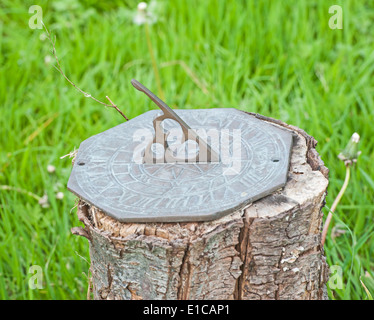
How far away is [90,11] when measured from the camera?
392cm

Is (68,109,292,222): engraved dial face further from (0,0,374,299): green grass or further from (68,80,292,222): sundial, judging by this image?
(0,0,374,299): green grass

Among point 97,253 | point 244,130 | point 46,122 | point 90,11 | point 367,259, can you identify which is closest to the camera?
point 97,253

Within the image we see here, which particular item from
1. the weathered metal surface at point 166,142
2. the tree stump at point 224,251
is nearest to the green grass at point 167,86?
the tree stump at point 224,251

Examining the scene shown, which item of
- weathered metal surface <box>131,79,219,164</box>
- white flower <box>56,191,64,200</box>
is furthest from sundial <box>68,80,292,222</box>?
white flower <box>56,191,64,200</box>

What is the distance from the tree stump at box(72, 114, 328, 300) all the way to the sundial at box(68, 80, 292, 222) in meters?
0.05

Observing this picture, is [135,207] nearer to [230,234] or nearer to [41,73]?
[230,234]

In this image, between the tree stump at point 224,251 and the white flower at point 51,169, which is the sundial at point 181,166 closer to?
the tree stump at point 224,251

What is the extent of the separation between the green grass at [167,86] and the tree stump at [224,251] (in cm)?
55

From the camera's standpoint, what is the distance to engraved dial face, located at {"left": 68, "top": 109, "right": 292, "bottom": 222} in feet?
5.64

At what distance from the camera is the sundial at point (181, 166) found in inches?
68.1

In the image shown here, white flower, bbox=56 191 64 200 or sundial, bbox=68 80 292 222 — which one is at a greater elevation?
sundial, bbox=68 80 292 222

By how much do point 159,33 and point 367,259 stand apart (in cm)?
205

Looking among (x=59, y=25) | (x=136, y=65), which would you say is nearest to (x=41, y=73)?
(x=59, y=25)

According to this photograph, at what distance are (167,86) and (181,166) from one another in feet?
4.58
